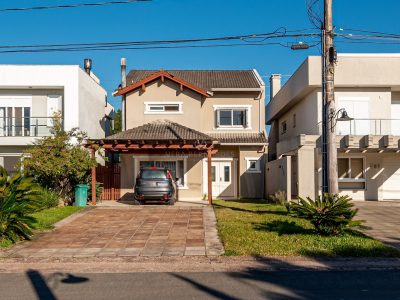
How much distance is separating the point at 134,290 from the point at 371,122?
17889 mm

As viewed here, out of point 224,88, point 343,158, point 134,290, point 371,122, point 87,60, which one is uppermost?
point 87,60

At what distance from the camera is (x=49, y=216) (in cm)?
1603

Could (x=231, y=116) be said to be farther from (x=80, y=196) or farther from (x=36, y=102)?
(x=36, y=102)

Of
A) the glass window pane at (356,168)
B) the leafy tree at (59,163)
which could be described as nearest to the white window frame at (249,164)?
the glass window pane at (356,168)

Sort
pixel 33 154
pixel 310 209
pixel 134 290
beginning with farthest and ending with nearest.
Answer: pixel 33 154 < pixel 310 209 < pixel 134 290

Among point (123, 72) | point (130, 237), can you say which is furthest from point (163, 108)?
point (130, 237)

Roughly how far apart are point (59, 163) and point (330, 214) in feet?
40.4

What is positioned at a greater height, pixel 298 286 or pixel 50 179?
pixel 50 179

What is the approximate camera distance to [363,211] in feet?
58.6

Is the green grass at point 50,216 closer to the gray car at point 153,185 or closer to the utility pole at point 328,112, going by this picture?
the gray car at point 153,185

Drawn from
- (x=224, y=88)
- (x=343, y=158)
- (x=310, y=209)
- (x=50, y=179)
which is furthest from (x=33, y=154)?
(x=343, y=158)

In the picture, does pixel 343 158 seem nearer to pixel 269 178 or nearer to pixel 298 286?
pixel 269 178

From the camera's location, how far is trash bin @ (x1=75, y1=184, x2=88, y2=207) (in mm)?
20031

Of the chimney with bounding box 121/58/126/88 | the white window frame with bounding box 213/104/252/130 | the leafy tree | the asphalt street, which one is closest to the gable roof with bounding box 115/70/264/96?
the chimney with bounding box 121/58/126/88
